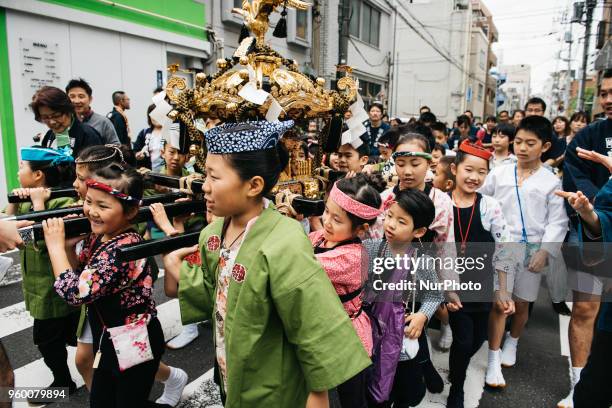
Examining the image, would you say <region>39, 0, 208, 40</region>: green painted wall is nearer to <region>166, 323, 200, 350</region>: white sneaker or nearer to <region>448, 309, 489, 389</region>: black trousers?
<region>166, 323, 200, 350</region>: white sneaker

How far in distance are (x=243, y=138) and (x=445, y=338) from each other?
10.2 feet

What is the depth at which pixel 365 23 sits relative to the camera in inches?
782

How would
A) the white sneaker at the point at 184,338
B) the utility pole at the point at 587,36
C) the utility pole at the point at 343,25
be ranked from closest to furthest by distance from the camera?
the white sneaker at the point at 184,338, the utility pole at the point at 343,25, the utility pole at the point at 587,36

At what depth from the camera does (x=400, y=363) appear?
2521 millimetres

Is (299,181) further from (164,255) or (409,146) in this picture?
(164,255)

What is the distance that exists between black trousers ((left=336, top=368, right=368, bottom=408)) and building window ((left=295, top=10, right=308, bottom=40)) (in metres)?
13.6

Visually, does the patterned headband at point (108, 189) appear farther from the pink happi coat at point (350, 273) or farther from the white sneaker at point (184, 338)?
the white sneaker at point (184, 338)

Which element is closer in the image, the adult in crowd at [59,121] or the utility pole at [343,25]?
the adult in crowd at [59,121]

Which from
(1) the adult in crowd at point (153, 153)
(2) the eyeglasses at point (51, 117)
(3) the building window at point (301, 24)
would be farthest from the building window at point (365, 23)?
(2) the eyeglasses at point (51, 117)

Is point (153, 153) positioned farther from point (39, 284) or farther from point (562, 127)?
point (562, 127)

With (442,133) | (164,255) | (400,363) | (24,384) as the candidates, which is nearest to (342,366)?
(164,255)

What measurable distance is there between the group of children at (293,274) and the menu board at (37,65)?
17.2 feet

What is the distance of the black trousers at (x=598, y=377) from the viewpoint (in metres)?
2.15

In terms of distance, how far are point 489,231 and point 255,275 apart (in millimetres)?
2142
